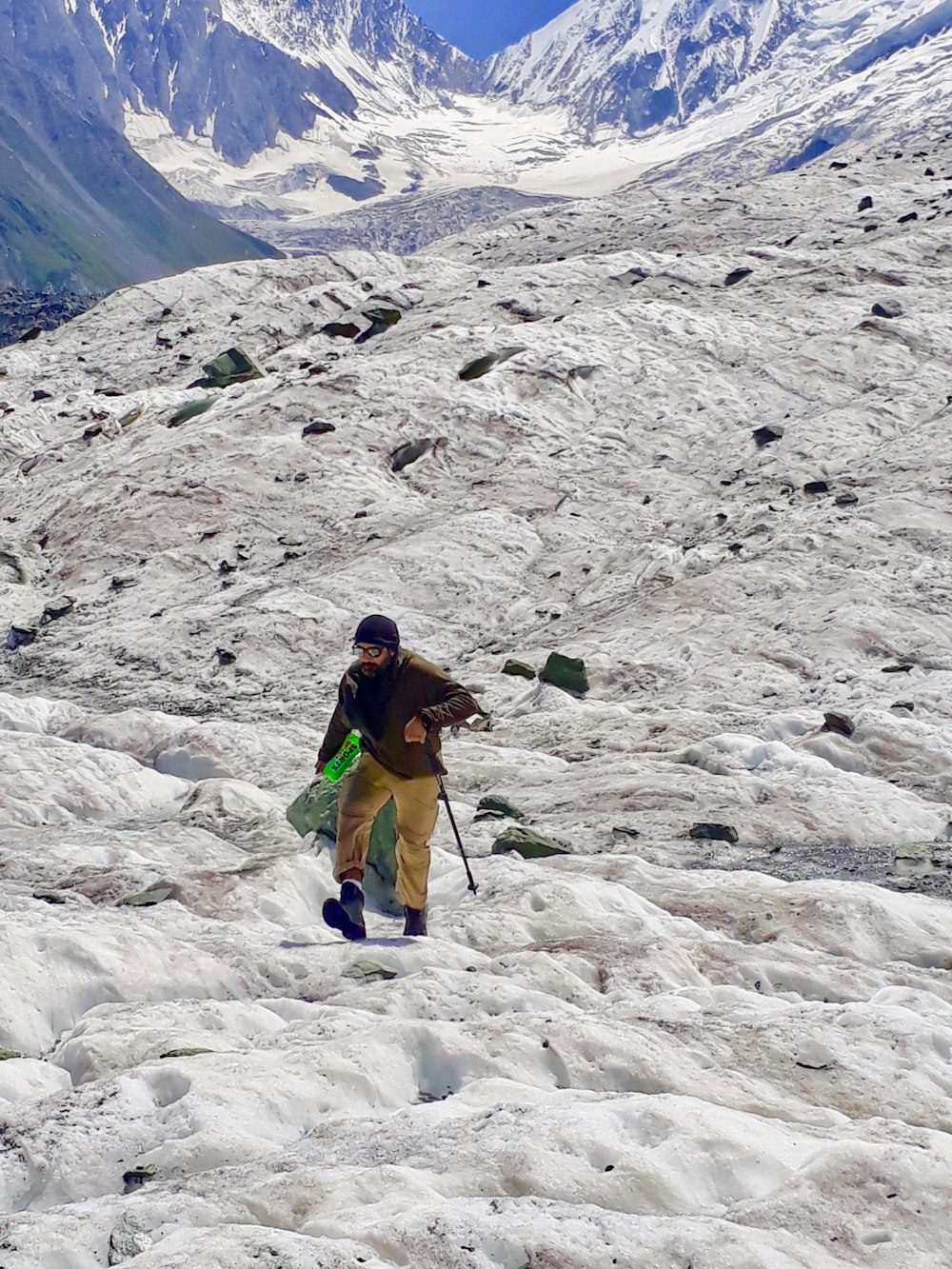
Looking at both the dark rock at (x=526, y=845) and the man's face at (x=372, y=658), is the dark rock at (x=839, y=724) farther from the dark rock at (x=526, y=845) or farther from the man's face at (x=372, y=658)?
the man's face at (x=372, y=658)

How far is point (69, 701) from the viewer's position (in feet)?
53.4

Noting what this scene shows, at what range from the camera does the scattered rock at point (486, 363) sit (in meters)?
26.8

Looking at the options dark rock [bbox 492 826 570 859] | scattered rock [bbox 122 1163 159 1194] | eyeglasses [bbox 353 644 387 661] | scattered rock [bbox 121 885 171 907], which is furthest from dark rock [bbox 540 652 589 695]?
scattered rock [bbox 122 1163 159 1194]

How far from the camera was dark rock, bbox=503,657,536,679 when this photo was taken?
17062 millimetres

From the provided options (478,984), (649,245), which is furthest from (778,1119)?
(649,245)

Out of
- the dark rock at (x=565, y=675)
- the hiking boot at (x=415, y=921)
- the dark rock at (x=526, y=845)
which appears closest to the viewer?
the hiking boot at (x=415, y=921)

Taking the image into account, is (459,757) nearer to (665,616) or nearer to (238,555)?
(665,616)

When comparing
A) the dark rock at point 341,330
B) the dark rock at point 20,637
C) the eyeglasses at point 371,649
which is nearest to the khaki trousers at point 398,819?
the eyeglasses at point 371,649

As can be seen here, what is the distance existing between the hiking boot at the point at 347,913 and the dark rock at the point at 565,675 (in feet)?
24.3

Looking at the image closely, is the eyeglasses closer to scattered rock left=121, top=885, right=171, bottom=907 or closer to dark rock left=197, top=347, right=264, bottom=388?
scattered rock left=121, top=885, right=171, bottom=907

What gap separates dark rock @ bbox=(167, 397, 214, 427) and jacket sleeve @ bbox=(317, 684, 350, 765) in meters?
18.5

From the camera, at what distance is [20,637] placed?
1878cm

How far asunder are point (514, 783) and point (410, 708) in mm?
4716

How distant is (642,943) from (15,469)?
21.4 m
